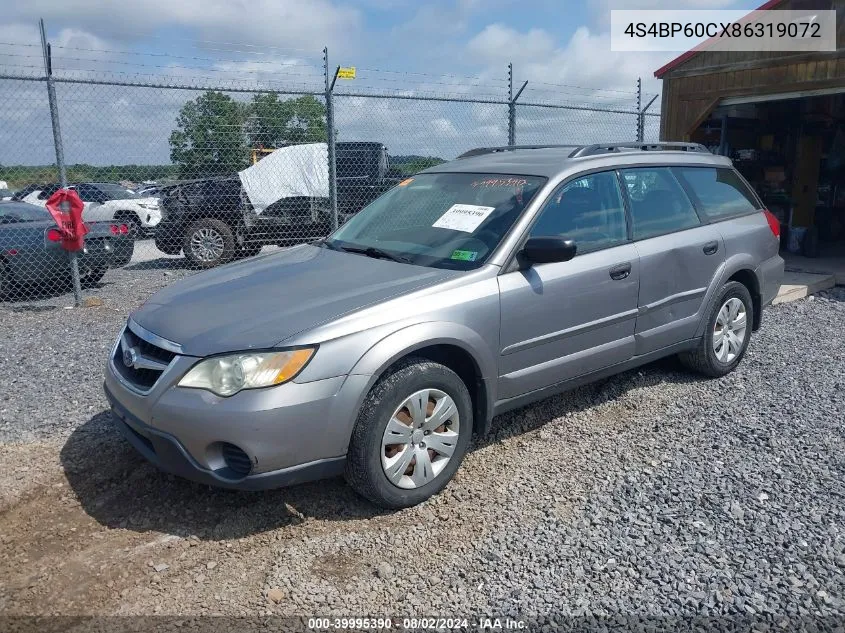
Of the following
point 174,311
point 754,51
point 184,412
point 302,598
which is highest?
point 754,51

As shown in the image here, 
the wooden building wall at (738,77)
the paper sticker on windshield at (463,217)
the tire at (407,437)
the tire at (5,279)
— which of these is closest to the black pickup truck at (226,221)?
the tire at (5,279)

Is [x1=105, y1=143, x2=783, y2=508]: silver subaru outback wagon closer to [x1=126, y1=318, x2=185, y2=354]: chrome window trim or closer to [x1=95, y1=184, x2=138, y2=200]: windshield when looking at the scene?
[x1=126, y1=318, x2=185, y2=354]: chrome window trim

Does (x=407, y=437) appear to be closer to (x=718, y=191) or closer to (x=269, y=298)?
(x=269, y=298)

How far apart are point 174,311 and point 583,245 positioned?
2.33 meters

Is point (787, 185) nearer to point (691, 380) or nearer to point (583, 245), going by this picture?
point (691, 380)

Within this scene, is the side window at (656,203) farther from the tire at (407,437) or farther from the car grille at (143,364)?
the car grille at (143,364)

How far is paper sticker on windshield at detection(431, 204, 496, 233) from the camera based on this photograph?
12.9 ft

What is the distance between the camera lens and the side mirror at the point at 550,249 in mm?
3582

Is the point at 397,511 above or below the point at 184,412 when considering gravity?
below

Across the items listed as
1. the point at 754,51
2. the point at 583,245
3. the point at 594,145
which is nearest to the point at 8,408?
the point at 583,245

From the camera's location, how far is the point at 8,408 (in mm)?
4715

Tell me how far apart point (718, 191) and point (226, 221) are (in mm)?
7988

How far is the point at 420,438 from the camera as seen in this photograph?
3.36 m

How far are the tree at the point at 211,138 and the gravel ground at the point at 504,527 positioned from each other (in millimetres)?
4926
